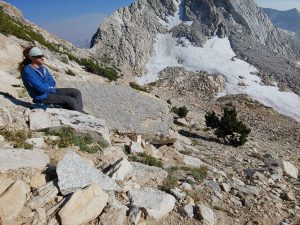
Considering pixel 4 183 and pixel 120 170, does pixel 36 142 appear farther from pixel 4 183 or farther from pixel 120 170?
pixel 120 170

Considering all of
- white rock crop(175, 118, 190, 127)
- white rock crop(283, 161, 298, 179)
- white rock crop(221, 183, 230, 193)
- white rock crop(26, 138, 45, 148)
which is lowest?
white rock crop(175, 118, 190, 127)

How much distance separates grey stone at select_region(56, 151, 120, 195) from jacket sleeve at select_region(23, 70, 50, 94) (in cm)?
340

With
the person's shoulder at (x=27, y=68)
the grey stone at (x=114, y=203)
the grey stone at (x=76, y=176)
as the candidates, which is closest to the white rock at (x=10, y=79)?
the person's shoulder at (x=27, y=68)

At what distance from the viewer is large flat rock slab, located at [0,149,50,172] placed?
7.09m

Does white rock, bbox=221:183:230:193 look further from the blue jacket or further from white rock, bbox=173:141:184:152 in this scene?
the blue jacket

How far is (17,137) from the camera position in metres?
8.45

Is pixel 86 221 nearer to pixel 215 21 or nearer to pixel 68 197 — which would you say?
pixel 68 197

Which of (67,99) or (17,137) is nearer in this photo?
(17,137)

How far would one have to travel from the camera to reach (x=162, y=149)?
11.8m

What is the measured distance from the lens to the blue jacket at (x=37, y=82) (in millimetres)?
9664

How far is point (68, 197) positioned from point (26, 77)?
437 centimetres

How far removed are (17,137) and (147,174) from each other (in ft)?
9.93

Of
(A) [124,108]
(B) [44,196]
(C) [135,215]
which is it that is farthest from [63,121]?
(C) [135,215]

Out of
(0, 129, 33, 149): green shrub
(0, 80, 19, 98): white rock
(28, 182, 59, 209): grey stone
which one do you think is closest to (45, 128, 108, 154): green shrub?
(0, 129, 33, 149): green shrub
